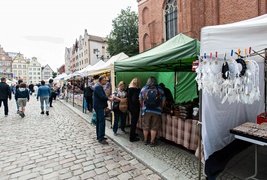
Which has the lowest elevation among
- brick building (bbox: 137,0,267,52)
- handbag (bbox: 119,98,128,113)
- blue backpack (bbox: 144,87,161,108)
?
handbag (bbox: 119,98,128,113)

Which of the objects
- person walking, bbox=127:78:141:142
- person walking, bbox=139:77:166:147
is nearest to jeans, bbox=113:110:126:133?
person walking, bbox=127:78:141:142

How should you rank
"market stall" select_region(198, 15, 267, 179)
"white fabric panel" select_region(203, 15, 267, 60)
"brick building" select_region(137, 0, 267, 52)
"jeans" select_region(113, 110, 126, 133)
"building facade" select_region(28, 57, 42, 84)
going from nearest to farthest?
"white fabric panel" select_region(203, 15, 267, 60), "market stall" select_region(198, 15, 267, 179), "jeans" select_region(113, 110, 126, 133), "brick building" select_region(137, 0, 267, 52), "building facade" select_region(28, 57, 42, 84)

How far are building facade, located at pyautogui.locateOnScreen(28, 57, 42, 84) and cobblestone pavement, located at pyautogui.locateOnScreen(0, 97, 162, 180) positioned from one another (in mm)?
86904

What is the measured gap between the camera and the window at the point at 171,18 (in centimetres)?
1573

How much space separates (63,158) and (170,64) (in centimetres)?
422

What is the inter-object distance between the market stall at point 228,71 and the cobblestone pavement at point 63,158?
123cm

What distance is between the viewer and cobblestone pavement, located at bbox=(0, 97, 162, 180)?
122 inches

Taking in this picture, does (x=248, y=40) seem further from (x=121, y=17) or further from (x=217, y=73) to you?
(x=121, y=17)

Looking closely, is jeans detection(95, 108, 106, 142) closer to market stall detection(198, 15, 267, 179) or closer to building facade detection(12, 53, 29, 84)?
market stall detection(198, 15, 267, 179)

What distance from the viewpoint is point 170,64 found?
218 inches

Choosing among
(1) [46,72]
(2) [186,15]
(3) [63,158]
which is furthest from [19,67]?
(3) [63,158]

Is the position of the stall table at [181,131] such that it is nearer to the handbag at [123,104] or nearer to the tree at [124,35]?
the handbag at [123,104]

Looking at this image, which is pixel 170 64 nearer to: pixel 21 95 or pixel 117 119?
pixel 117 119

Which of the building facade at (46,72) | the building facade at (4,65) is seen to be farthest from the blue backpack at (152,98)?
the building facade at (46,72)
